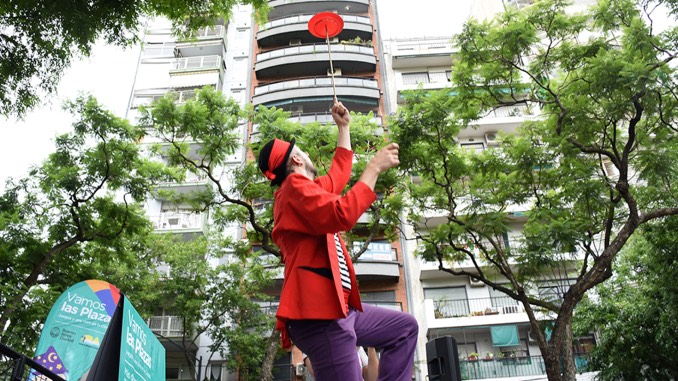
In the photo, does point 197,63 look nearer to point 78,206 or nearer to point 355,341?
point 78,206

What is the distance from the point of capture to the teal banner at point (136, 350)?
396 centimetres

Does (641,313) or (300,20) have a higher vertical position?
(300,20)

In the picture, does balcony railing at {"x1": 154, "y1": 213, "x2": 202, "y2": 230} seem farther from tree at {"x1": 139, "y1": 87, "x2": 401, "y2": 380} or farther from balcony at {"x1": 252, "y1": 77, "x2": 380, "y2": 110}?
tree at {"x1": 139, "y1": 87, "x2": 401, "y2": 380}

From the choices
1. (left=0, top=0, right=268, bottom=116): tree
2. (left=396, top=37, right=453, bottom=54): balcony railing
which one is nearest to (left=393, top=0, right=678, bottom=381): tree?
(left=0, top=0, right=268, bottom=116): tree

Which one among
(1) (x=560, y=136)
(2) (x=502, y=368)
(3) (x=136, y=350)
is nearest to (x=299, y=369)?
(2) (x=502, y=368)

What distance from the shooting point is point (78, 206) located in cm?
1172

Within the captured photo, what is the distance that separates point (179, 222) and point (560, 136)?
17602mm

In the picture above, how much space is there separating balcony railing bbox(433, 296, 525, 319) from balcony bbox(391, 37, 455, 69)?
12.1m

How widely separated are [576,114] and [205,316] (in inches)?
534

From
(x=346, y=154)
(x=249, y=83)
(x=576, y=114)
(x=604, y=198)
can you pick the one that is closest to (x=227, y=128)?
(x=576, y=114)

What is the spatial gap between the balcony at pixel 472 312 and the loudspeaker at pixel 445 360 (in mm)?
17952

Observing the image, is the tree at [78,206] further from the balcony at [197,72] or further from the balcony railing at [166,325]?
the balcony at [197,72]

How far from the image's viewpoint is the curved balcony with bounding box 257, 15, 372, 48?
28.2m

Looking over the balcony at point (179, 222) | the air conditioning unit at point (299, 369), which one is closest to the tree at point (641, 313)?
the air conditioning unit at point (299, 369)
